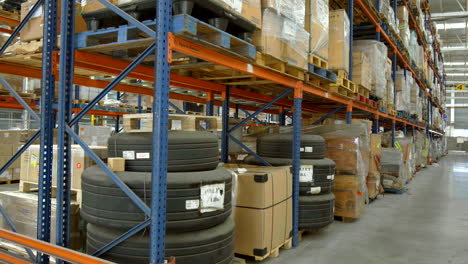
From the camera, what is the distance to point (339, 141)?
20.3 ft

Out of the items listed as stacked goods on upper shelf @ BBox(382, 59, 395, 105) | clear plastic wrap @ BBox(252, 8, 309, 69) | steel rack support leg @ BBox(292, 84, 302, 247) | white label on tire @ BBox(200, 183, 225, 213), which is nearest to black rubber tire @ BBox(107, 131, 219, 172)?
white label on tire @ BBox(200, 183, 225, 213)

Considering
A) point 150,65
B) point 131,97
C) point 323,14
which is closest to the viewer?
point 150,65

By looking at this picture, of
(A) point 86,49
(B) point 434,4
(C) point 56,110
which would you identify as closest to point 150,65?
(A) point 86,49

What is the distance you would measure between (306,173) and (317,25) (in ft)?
6.81

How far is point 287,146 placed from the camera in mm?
5203

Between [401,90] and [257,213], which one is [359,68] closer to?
[257,213]

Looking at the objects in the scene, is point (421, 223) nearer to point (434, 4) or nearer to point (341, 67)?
point (341, 67)

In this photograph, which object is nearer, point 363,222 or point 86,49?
point 86,49

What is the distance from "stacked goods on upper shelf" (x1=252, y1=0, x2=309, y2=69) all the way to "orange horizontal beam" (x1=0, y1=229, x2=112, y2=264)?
8.04 feet

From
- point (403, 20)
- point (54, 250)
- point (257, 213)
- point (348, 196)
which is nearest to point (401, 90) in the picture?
point (403, 20)

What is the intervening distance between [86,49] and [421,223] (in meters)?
5.94

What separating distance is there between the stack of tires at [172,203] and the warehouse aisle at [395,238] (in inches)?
62.8

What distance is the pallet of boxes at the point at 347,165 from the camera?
605 cm

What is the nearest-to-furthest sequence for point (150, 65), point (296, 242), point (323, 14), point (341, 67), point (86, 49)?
point (86, 49), point (150, 65), point (296, 242), point (323, 14), point (341, 67)
